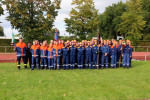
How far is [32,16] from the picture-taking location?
1030 inches

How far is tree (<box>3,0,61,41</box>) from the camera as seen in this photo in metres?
25.1

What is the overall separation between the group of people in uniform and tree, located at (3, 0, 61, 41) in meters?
12.6

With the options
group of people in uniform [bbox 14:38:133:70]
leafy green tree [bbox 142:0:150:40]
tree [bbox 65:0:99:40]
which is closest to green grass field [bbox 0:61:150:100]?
group of people in uniform [bbox 14:38:133:70]

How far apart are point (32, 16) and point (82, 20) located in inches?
419

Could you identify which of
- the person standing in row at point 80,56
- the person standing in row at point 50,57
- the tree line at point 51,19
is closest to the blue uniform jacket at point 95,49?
the person standing in row at point 80,56

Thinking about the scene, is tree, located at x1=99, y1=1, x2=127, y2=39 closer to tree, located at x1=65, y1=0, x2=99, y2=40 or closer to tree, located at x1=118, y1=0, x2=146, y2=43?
tree, located at x1=118, y1=0, x2=146, y2=43

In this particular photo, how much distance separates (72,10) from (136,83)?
26.4 meters

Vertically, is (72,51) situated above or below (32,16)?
below

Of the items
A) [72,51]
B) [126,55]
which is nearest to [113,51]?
[126,55]

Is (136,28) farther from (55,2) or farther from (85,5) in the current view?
(55,2)

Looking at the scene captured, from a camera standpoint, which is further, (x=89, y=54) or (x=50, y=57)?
(x=89, y=54)

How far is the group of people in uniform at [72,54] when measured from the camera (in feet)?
43.5

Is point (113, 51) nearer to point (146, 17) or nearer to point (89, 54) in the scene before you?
point (89, 54)

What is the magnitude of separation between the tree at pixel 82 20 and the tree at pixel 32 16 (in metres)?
6.25
